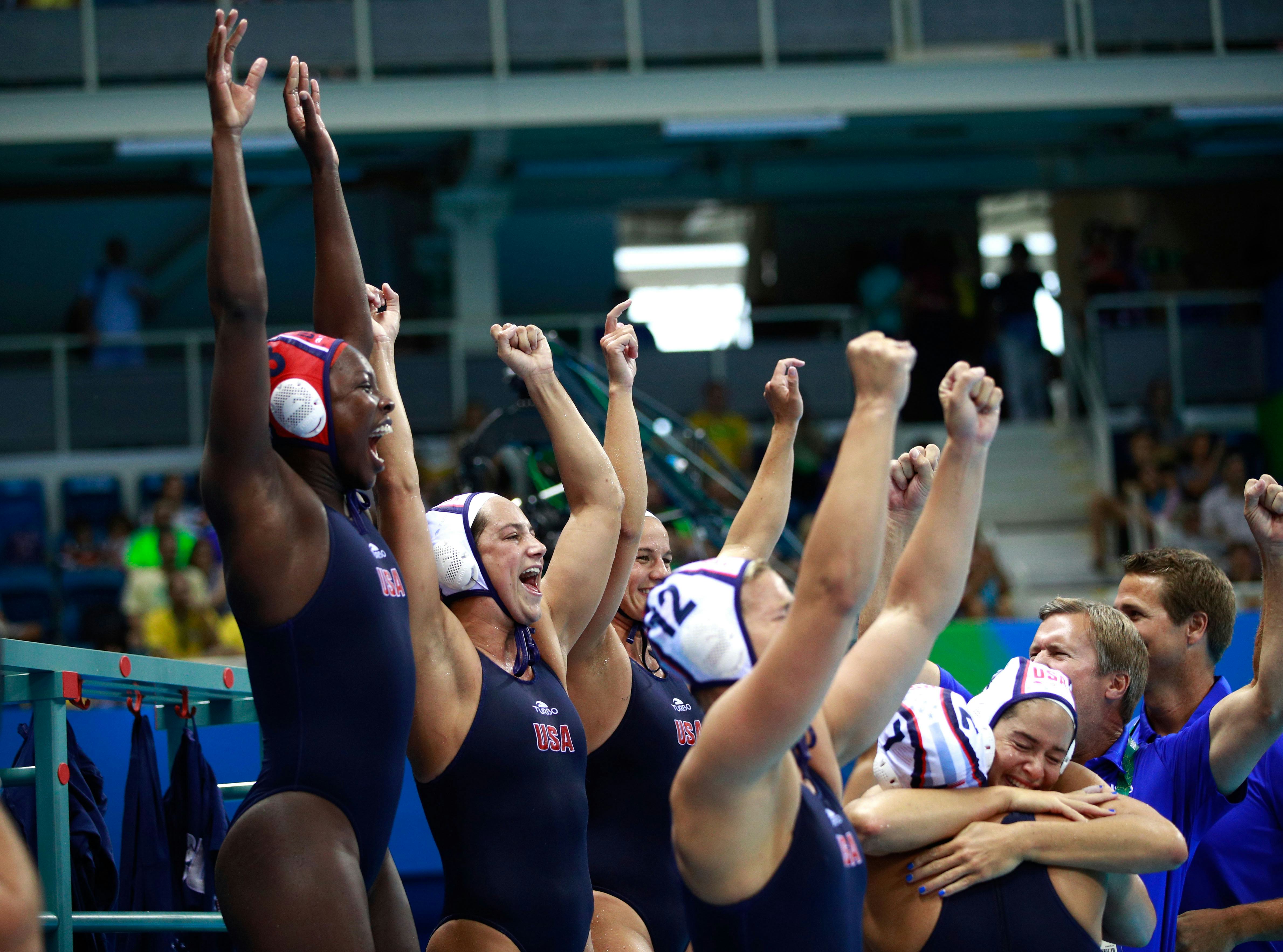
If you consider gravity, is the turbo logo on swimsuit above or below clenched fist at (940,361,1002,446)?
below

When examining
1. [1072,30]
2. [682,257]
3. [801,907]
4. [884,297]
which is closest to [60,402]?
[884,297]

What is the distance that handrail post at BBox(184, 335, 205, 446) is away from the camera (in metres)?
12.9

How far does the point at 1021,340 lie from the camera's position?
1384 centimetres

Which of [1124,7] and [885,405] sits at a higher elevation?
[1124,7]

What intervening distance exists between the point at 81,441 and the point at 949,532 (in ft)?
39.0

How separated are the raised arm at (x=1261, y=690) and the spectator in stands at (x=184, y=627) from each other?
709 cm

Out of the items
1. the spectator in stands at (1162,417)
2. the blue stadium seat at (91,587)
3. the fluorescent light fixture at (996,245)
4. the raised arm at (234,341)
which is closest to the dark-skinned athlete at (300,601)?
the raised arm at (234,341)

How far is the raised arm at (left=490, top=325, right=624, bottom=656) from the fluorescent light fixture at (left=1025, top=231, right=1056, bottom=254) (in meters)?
18.7

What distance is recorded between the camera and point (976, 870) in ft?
8.52

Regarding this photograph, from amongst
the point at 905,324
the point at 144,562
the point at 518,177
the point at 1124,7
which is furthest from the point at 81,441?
the point at 1124,7

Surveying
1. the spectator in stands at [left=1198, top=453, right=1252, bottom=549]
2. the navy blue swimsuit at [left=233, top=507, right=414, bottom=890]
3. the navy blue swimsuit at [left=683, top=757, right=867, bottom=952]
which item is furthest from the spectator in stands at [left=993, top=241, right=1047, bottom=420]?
the navy blue swimsuit at [left=683, top=757, right=867, bottom=952]

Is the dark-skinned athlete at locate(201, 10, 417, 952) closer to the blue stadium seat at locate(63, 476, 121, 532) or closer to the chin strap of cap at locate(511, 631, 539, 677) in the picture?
the chin strap of cap at locate(511, 631, 539, 677)

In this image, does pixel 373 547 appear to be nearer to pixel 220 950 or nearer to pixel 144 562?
pixel 220 950

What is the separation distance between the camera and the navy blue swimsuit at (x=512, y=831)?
302 cm
